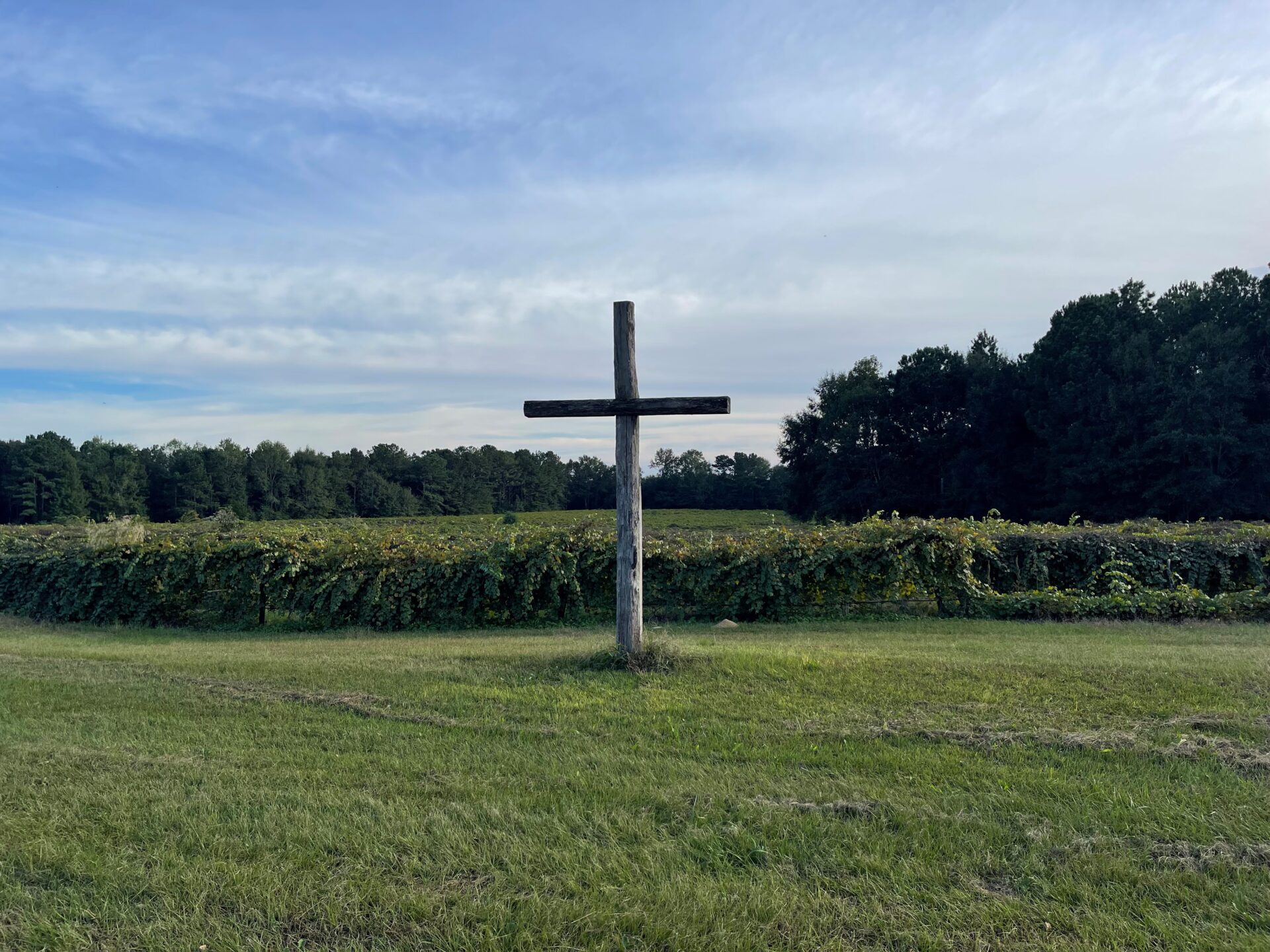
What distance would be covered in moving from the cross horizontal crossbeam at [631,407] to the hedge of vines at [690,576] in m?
6.32

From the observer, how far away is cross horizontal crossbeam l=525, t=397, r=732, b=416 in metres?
7.33

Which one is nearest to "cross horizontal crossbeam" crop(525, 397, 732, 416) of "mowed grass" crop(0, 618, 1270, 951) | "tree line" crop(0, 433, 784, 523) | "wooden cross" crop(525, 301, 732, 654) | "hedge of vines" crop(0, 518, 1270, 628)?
"wooden cross" crop(525, 301, 732, 654)

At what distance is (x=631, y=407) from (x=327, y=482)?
6159 cm

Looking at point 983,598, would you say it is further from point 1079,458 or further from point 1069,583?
point 1079,458

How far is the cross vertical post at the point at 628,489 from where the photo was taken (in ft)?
24.9

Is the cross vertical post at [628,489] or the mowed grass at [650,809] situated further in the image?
the cross vertical post at [628,489]

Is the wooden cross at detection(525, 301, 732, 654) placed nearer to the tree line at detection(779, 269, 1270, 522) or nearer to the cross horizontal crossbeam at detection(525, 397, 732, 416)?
the cross horizontal crossbeam at detection(525, 397, 732, 416)

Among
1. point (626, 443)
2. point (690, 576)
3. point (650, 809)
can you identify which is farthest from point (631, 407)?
point (690, 576)

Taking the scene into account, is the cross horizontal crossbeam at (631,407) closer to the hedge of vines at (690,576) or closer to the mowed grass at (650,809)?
the mowed grass at (650,809)

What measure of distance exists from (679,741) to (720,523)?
123 ft

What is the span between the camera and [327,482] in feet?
210

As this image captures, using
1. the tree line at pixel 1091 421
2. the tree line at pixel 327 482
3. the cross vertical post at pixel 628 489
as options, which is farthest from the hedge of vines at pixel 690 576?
the tree line at pixel 327 482

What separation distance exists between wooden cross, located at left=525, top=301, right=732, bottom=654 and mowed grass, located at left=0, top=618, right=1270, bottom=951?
2.42 feet

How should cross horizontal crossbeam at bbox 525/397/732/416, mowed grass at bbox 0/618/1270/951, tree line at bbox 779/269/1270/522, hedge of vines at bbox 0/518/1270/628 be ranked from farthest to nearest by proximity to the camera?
tree line at bbox 779/269/1270/522
hedge of vines at bbox 0/518/1270/628
cross horizontal crossbeam at bbox 525/397/732/416
mowed grass at bbox 0/618/1270/951
